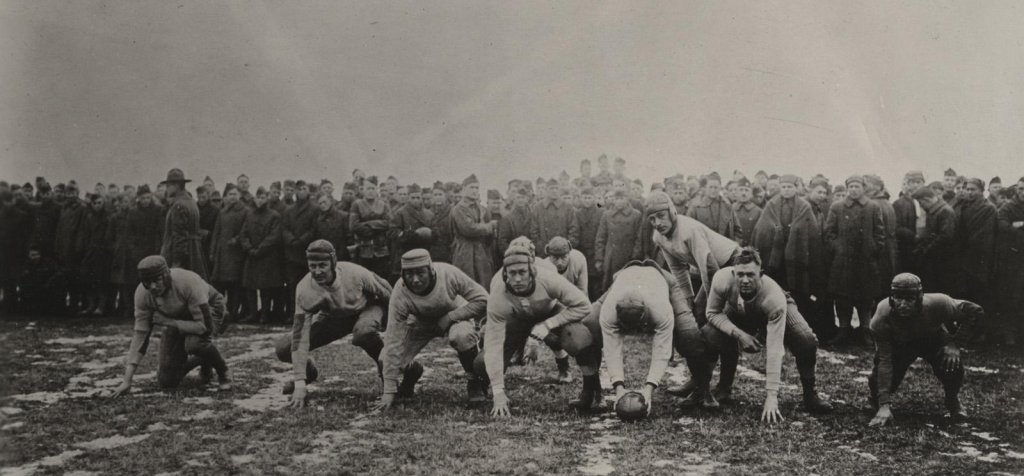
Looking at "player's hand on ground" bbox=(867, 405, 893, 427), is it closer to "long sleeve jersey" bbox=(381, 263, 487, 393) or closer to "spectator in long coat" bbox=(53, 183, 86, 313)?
"long sleeve jersey" bbox=(381, 263, 487, 393)

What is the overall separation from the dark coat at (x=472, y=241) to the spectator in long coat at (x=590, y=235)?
0.56 m

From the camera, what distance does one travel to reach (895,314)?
20.7 ft

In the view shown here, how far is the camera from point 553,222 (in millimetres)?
12125

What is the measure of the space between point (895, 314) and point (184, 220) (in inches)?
356

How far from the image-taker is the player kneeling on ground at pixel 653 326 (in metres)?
6.61

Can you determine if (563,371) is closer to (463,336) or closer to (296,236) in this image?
(463,336)

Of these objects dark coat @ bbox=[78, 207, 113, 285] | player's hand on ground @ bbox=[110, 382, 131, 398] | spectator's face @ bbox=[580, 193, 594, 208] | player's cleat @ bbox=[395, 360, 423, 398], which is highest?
spectator's face @ bbox=[580, 193, 594, 208]

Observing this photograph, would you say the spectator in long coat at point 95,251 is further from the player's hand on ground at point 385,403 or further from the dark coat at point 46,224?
the player's hand on ground at point 385,403

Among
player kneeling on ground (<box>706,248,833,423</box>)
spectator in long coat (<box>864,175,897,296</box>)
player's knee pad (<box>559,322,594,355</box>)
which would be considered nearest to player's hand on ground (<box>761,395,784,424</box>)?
player kneeling on ground (<box>706,248,833,423</box>)

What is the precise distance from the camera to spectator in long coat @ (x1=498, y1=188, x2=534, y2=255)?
12094mm

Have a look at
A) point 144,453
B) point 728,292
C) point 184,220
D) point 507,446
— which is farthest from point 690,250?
point 184,220

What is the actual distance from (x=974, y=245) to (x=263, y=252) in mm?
10485

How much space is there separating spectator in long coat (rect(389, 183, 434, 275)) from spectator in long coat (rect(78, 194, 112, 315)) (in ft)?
18.0

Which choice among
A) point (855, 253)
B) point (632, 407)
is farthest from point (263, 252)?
point (855, 253)
